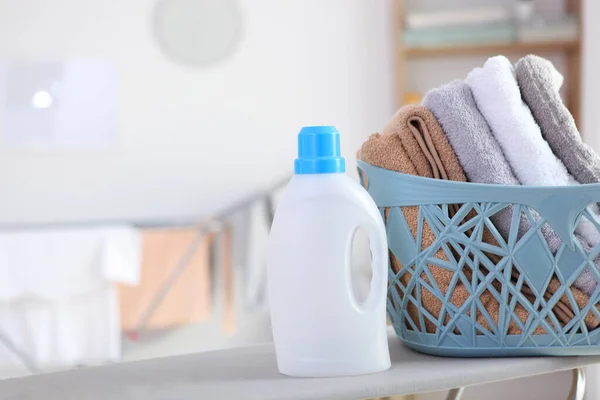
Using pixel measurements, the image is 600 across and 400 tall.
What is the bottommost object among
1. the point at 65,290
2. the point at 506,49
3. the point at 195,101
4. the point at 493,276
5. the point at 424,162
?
the point at 65,290

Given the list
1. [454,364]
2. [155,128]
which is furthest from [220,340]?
[454,364]

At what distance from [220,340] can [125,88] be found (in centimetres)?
93

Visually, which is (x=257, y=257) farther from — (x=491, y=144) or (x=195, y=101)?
(x=491, y=144)

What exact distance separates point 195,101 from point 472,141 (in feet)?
7.12

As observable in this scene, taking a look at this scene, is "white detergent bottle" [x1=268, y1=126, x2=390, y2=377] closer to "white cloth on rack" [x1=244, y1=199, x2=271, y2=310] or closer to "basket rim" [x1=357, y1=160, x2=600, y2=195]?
"basket rim" [x1=357, y1=160, x2=600, y2=195]

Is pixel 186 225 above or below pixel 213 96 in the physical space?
below

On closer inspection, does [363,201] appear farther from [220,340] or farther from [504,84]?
[220,340]

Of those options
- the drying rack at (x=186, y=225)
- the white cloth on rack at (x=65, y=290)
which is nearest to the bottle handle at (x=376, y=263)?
the white cloth on rack at (x=65, y=290)

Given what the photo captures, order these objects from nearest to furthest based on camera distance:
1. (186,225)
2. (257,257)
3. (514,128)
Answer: (514,128) < (186,225) < (257,257)

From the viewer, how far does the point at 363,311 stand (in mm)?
648

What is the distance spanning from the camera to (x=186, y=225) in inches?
103

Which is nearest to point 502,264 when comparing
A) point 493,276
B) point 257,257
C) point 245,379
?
point 493,276

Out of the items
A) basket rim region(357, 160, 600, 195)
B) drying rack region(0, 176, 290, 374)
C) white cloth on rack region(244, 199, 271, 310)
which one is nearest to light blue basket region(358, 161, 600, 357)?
basket rim region(357, 160, 600, 195)

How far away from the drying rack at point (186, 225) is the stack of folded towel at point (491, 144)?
1.70 metres
